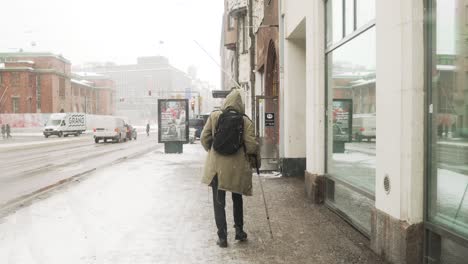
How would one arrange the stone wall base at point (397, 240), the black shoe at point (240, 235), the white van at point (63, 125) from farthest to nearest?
the white van at point (63, 125), the black shoe at point (240, 235), the stone wall base at point (397, 240)

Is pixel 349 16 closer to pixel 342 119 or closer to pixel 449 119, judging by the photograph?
pixel 342 119

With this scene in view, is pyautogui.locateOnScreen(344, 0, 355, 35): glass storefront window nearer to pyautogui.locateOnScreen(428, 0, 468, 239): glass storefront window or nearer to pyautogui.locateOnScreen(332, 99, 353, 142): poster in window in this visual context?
pyautogui.locateOnScreen(332, 99, 353, 142): poster in window

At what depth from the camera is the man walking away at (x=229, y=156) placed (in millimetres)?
5703

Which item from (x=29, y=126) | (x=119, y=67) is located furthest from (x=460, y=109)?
(x=119, y=67)

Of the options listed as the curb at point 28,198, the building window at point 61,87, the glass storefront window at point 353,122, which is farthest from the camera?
the building window at point 61,87

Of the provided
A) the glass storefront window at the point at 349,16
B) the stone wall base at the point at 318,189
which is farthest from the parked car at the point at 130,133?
the glass storefront window at the point at 349,16

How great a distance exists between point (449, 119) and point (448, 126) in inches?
2.5

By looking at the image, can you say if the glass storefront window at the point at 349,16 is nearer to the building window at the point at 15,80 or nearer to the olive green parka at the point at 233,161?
the olive green parka at the point at 233,161

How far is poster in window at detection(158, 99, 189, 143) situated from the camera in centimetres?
1999

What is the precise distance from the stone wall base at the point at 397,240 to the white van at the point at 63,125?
5272cm

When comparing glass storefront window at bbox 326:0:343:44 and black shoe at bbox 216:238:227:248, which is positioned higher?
glass storefront window at bbox 326:0:343:44

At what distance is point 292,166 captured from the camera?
1215 centimetres

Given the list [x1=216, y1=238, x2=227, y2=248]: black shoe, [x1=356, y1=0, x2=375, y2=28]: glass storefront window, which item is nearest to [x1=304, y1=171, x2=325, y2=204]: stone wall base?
[x1=356, y1=0, x2=375, y2=28]: glass storefront window

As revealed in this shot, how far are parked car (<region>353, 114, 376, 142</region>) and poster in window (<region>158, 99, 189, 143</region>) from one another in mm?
13664
